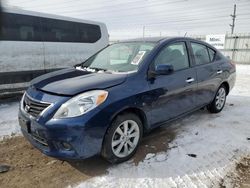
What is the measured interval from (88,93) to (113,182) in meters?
1.03

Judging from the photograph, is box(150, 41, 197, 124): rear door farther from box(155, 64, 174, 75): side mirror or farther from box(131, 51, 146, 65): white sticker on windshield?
box(131, 51, 146, 65): white sticker on windshield

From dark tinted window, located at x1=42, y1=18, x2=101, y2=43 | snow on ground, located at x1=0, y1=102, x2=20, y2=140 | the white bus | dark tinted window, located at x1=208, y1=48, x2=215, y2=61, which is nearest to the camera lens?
snow on ground, located at x1=0, y1=102, x2=20, y2=140

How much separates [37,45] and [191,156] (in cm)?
437

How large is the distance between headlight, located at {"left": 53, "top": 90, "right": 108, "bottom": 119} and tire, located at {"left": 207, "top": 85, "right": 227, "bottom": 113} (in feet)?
10.0

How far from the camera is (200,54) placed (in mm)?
4613

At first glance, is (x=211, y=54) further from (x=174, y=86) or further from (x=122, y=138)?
(x=122, y=138)

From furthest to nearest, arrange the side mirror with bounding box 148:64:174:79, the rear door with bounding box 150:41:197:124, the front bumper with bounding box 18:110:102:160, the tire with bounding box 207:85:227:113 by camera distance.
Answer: the tire with bounding box 207:85:227:113 < the rear door with bounding box 150:41:197:124 < the side mirror with bounding box 148:64:174:79 < the front bumper with bounding box 18:110:102:160

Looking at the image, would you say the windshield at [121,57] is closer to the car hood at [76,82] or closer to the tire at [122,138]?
the car hood at [76,82]

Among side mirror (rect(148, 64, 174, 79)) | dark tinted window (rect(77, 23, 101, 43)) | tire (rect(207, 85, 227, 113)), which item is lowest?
tire (rect(207, 85, 227, 113))

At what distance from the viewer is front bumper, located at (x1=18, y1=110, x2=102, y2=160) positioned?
105 inches

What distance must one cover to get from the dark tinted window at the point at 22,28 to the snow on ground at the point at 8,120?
149 cm

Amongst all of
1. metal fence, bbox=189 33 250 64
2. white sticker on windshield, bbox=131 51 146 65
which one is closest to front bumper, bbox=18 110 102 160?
white sticker on windshield, bbox=131 51 146 65

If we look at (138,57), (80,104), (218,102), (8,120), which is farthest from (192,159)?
(8,120)

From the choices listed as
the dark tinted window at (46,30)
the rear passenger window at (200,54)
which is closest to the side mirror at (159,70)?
the rear passenger window at (200,54)
